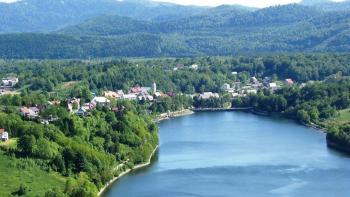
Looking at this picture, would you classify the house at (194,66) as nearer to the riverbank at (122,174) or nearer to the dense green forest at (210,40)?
the dense green forest at (210,40)

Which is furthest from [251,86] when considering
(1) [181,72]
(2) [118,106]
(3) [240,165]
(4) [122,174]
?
(4) [122,174]

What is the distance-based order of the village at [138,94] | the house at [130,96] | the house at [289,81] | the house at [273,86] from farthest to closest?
the house at [289,81]
the house at [273,86]
the house at [130,96]
the village at [138,94]

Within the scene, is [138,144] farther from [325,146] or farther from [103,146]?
[325,146]

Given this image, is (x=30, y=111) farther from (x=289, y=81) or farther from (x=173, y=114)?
(x=289, y=81)

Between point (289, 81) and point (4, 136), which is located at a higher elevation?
point (4, 136)

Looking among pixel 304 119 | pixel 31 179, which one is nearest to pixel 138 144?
pixel 31 179

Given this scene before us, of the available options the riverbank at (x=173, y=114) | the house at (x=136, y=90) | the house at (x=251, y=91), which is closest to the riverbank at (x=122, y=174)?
the riverbank at (x=173, y=114)

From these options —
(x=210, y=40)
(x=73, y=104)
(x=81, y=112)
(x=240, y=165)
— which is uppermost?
(x=81, y=112)
